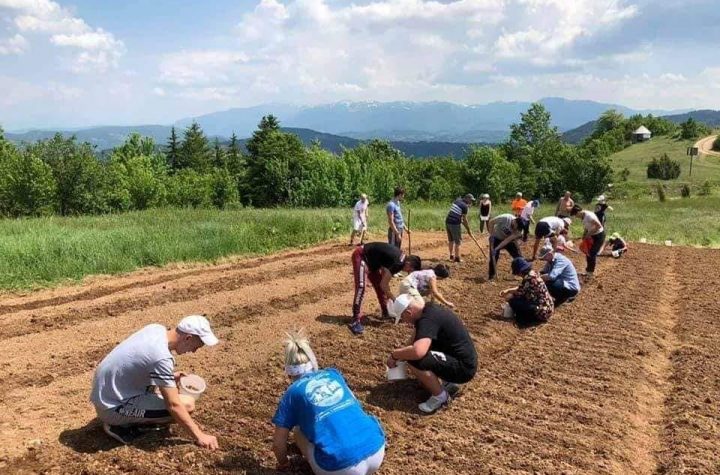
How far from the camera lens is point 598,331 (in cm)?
823

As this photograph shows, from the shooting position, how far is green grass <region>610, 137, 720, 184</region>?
6259 cm

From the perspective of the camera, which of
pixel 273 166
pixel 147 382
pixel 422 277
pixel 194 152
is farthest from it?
pixel 194 152

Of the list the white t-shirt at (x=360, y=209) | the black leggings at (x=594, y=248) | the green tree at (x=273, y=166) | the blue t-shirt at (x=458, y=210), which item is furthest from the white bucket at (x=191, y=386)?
the green tree at (x=273, y=166)

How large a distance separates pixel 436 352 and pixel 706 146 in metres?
87.1

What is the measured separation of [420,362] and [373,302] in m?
4.41

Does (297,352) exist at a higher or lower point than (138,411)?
higher

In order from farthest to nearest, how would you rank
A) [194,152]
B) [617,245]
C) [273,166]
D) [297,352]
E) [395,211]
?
[194,152]
[273,166]
[617,245]
[395,211]
[297,352]

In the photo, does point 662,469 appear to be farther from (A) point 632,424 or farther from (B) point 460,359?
(B) point 460,359

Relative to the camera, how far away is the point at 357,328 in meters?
8.03

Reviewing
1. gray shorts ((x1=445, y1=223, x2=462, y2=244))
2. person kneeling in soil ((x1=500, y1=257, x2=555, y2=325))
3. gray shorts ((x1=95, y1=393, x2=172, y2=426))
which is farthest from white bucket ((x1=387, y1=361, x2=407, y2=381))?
gray shorts ((x1=445, y1=223, x2=462, y2=244))

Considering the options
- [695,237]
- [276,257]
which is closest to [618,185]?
[695,237]

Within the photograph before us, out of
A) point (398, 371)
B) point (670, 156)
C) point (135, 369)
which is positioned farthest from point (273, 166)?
point (670, 156)

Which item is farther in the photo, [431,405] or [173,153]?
[173,153]

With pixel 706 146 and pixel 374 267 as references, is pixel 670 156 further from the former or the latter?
pixel 374 267
